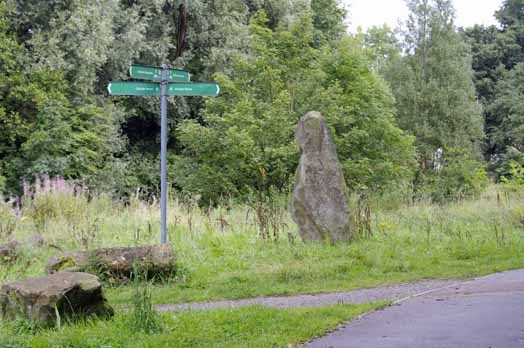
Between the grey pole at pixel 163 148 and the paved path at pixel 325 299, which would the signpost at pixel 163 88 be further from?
the paved path at pixel 325 299

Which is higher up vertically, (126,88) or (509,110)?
A: (509,110)

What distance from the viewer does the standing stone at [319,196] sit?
12.2 metres

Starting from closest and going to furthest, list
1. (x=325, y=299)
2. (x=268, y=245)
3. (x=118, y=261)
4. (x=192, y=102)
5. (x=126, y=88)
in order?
(x=325, y=299), (x=118, y=261), (x=126, y=88), (x=268, y=245), (x=192, y=102)

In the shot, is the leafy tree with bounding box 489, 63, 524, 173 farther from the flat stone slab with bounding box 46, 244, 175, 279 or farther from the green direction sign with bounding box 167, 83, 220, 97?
the flat stone slab with bounding box 46, 244, 175, 279

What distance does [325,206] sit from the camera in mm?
12281

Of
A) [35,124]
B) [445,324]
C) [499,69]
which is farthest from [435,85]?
[445,324]

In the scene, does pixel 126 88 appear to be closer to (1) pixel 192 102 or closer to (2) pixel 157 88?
(2) pixel 157 88

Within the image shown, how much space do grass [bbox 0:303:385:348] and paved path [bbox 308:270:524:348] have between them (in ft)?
1.09

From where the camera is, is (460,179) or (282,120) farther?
(460,179)

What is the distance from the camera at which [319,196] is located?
40.5 ft

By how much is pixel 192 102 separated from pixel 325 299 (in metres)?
23.6

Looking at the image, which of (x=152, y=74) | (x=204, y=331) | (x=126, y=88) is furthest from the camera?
(x=152, y=74)

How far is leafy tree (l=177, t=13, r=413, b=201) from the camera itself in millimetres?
22641

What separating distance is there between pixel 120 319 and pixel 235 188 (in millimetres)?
16059
